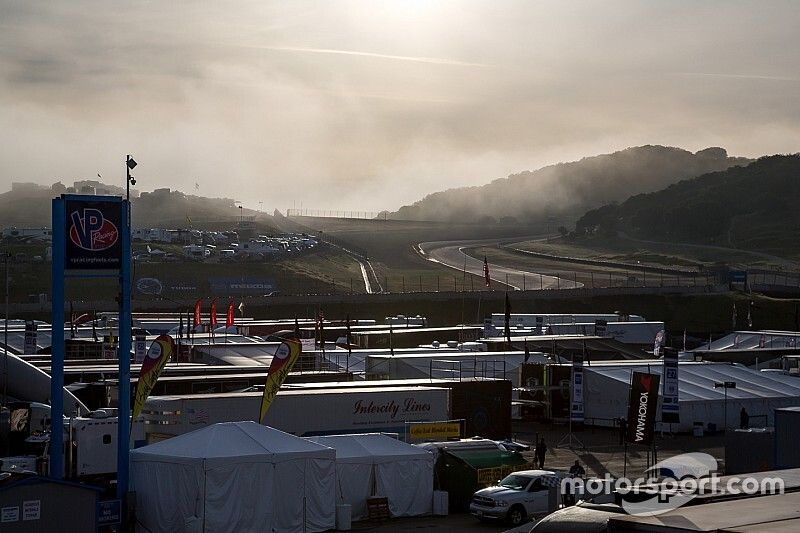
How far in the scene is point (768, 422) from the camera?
4109 cm

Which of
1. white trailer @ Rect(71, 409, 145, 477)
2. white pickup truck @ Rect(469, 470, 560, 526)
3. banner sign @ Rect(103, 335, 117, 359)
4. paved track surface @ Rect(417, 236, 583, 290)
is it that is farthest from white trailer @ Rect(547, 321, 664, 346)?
white trailer @ Rect(71, 409, 145, 477)

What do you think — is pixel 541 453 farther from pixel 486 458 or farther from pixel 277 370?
pixel 277 370

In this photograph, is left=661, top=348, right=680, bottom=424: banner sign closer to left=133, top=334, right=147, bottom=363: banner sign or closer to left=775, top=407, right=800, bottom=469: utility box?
left=775, top=407, right=800, bottom=469: utility box

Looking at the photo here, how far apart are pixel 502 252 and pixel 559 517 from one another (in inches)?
6697

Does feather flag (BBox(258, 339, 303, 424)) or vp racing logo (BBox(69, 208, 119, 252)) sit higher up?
vp racing logo (BBox(69, 208, 119, 252))

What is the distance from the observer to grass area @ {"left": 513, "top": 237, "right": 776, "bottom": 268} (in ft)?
533

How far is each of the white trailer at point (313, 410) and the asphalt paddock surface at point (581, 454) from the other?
4472 mm

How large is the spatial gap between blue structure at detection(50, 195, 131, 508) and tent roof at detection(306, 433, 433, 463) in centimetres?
469

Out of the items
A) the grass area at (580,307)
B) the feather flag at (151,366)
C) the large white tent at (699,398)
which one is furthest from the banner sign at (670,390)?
the grass area at (580,307)

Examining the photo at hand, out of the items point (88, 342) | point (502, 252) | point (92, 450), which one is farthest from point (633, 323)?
point (502, 252)

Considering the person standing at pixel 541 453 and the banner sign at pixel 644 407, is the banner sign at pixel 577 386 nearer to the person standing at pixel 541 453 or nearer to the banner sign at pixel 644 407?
the person standing at pixel 541 453

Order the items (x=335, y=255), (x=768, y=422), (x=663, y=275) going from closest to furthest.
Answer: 1. (x=768, y=422)
2. (x=663, y=275)
3. (x=335, y=255)

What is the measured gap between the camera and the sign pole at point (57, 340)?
834 inches

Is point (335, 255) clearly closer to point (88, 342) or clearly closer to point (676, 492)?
point (88, 342)
